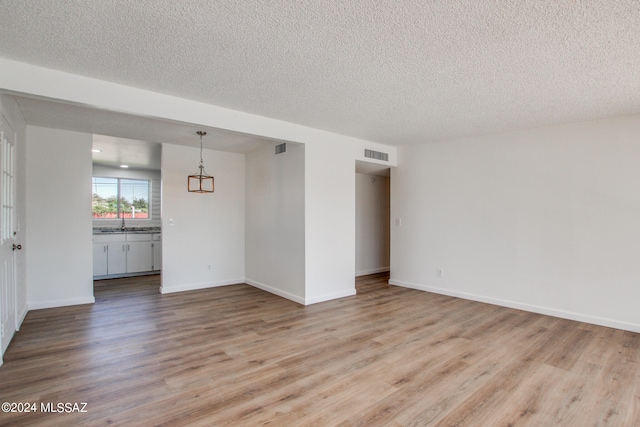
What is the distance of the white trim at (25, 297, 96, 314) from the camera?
4328mm

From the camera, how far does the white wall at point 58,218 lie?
4352mm

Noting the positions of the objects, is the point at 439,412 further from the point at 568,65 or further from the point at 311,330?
the point at 568,65

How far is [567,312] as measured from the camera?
4055mm

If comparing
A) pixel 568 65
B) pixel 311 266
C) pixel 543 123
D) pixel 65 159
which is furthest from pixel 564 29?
pixel 65 159

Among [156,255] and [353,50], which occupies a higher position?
[353,50]

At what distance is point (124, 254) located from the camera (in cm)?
654

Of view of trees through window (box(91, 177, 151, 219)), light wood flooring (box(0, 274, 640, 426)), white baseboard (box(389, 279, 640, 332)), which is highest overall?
view of trees through window (box(91, 177, 151, 219))

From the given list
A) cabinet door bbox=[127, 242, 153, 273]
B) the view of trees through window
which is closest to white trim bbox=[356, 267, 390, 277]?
cabinet door bbox=[127, 242, 153, 273]

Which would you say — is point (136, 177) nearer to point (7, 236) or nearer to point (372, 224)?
point (7, 236)

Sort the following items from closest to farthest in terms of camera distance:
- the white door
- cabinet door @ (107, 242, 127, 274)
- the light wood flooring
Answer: the light wood flooring
the white door
cabinet door @ (107, 242, 127, 274)

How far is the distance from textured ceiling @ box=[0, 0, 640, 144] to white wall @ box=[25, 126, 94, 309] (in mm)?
2333

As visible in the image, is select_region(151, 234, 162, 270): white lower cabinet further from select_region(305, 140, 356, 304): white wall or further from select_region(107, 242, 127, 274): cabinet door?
select_region(305, 140, 356, 304): white wall

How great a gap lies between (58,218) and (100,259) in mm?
2064

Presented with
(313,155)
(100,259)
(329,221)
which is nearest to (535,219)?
(329,221)
